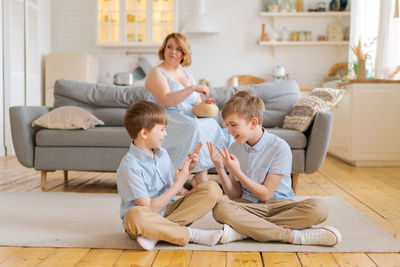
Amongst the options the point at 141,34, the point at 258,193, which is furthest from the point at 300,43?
the point at 258,193

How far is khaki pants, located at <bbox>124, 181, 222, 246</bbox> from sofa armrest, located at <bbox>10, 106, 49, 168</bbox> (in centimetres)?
157

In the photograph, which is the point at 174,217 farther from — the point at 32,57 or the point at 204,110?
the point at 32,57

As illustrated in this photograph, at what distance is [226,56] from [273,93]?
340cm

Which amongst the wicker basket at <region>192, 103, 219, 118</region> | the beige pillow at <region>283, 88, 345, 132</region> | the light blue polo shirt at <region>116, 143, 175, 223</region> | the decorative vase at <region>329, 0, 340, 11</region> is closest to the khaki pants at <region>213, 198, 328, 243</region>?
the light blue polo shirt at <region>116, 143, 175, 223</region>

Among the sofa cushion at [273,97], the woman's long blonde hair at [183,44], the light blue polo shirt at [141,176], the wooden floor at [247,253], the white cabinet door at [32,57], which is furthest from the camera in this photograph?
the white cabinet door at [32,57]

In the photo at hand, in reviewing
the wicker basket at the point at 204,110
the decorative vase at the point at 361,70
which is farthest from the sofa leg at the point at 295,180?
the decorative vase at the point at 361,70

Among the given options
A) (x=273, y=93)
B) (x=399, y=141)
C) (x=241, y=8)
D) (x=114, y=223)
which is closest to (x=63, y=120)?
(x=114, y=223)

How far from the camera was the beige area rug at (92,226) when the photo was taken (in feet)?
5.91

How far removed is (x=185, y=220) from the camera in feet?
5.96

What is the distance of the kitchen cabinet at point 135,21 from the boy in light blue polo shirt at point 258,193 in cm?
498

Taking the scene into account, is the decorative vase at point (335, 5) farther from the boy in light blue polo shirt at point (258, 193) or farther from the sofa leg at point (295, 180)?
the boy in light blue polo shirt at point (258, 193)

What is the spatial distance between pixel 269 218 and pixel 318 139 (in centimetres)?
132

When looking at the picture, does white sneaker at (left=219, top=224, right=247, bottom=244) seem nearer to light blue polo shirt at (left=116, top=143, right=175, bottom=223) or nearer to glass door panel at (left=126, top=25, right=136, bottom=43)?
light blue polo shirt at (left=116, top=143, right=175, bottom=223)

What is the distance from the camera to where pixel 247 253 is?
1.71 meters
